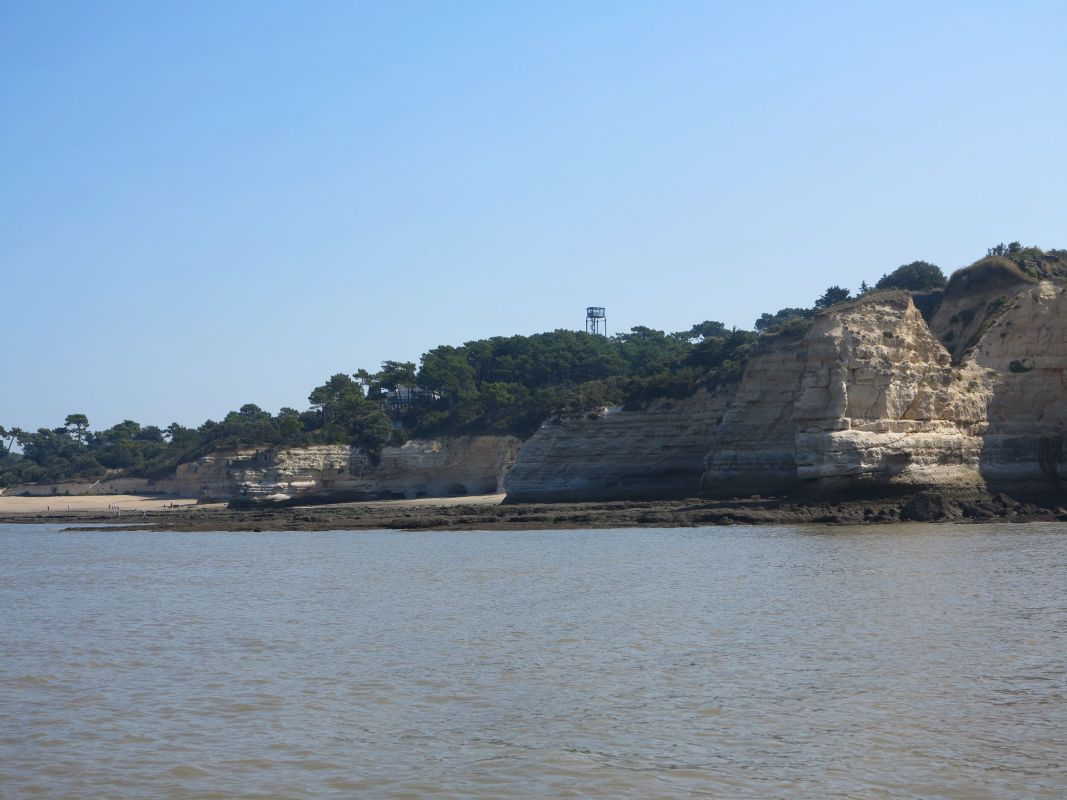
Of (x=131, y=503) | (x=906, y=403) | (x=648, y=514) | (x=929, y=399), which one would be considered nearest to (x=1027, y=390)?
(x=929, y=399)

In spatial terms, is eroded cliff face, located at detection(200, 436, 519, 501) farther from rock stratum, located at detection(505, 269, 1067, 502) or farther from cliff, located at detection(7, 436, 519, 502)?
rock stratum, located at detection(505, 269, 1067, 502)

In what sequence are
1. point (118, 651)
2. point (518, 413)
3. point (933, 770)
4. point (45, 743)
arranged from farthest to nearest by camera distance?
1. point (518, 413)
2. point (118, 651)
3. point (45, 743)
4. point (933, 770)

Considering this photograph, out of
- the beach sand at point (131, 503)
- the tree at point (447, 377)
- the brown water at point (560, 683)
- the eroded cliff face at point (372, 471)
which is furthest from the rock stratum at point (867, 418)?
the tree at point (447, 377)

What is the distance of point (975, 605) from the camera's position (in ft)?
51.4

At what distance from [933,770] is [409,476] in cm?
5487

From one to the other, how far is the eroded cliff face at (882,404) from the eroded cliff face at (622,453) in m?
10.7

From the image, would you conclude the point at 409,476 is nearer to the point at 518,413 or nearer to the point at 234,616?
the point at 518,413

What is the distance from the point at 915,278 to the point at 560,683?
5841 cm

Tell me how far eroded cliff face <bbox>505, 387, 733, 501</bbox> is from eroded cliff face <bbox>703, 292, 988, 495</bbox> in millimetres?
10736

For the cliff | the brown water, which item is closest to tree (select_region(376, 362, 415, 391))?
the cliff

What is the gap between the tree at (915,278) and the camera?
64.2 meters

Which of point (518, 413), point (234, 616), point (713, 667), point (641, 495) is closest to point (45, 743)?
point (713, 667)

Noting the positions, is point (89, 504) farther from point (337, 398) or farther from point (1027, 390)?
point (1027, 390)

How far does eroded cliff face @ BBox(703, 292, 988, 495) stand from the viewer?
3331 cm
